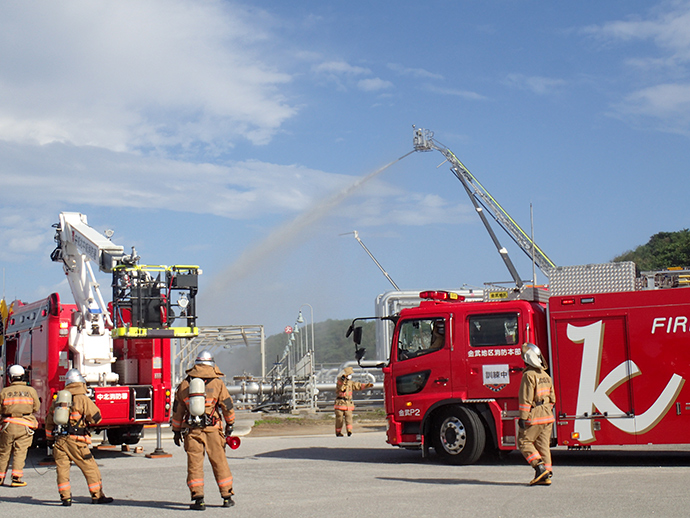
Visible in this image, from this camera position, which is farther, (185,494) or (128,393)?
(128,393)

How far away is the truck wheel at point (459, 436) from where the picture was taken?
38.0ft

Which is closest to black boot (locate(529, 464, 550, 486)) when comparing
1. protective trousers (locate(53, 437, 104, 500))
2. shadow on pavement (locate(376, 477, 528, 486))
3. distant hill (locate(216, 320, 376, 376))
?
shadow on pavement (locate(376, 477, 528, 486))

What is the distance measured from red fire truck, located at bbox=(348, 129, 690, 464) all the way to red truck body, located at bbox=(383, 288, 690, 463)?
0.01m

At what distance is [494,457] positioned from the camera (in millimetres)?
12773

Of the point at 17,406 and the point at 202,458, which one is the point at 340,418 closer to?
the point at 17,406

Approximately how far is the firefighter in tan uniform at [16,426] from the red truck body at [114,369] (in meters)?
2.32

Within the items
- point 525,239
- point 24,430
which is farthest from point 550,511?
point 525,239

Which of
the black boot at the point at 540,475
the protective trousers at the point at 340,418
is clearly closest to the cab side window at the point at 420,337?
the black boot at the point at 540,475

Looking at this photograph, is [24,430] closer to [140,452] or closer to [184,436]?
[184,436]

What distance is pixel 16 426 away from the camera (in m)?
10.7

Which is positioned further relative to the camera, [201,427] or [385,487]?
[385,487]

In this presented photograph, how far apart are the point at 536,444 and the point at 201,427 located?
4.17 m

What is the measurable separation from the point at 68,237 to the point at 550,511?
1086 cm

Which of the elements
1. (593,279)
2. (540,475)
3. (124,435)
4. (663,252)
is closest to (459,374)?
(593,279)
